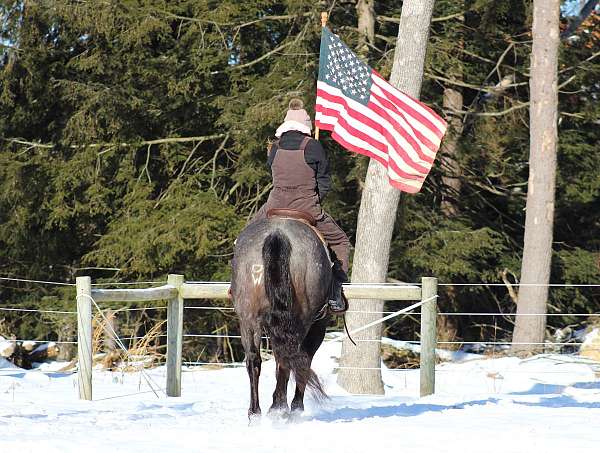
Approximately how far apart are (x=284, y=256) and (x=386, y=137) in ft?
14.1

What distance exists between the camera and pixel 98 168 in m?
21.4

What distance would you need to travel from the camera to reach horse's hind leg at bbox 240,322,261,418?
8.20 m

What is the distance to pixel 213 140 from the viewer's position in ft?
A: 72.5

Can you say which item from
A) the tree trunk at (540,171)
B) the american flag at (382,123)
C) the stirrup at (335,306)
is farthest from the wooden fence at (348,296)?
the tree trunk at (540,171)

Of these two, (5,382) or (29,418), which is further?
(5,382)

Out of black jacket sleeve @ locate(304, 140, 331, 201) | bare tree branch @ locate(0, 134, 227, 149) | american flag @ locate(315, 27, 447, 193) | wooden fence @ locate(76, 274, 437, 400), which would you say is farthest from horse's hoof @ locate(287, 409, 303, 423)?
bare tree branch @ locate(0, 134, 227, 149)

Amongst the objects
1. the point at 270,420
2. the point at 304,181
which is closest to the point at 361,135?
the point at 304,181

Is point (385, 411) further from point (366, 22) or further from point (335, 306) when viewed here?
point (366, 22)

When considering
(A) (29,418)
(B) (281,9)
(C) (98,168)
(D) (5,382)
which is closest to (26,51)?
(C) (98,168)

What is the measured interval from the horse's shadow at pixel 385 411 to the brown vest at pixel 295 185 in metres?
1.64

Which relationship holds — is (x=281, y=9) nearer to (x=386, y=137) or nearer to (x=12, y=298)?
(x=12, y=298)

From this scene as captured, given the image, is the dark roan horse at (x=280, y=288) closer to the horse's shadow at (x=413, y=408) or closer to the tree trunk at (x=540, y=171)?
the horse's shadow at (x=413, y=408)

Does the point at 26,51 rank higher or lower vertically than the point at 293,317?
higher

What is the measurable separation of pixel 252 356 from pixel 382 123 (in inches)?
171
